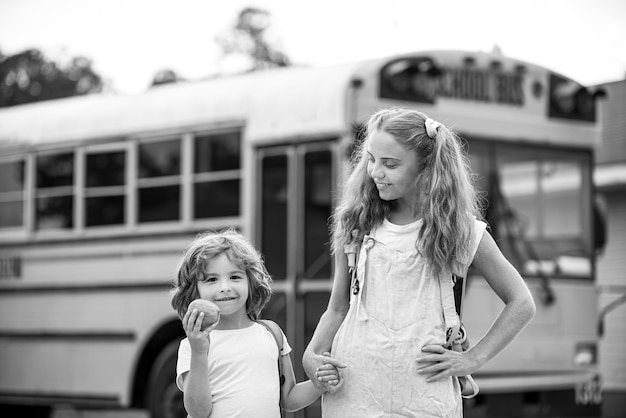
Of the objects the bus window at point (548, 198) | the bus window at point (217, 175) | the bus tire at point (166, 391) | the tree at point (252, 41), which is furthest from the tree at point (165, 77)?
the tree at point (252, 41)

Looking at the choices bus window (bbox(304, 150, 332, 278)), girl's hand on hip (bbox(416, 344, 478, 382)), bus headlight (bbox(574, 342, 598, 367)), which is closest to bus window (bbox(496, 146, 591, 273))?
bus headlight (bbox(574, 342, 598, 367))

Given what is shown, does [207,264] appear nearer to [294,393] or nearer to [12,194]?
[294,393]

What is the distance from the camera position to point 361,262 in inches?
123

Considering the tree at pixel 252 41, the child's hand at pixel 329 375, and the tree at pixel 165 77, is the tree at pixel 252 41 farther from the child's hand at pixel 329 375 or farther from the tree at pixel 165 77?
the child's hand at pixel 329 375

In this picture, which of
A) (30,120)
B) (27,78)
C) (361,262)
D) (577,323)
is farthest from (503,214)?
(27,78)

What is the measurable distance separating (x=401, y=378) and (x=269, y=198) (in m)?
4.43

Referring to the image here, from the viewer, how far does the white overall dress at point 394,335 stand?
2.98 m

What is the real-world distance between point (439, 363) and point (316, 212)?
13.7 ft

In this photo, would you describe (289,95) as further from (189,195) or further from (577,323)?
(577,323)

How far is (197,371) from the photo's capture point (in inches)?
120

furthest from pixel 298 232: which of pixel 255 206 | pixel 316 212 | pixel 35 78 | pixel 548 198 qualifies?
pixel 35 78

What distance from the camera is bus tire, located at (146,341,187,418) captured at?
7.85 metres

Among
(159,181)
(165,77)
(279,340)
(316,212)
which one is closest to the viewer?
(279,340)

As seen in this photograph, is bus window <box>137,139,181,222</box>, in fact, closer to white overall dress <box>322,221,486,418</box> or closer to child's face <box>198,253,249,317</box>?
child's face <box>198,253,249,317</box>
